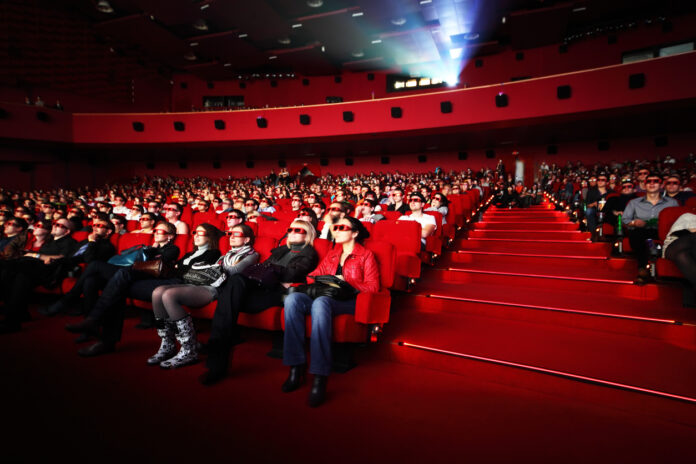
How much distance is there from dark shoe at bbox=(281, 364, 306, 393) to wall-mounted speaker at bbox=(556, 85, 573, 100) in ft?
28.2

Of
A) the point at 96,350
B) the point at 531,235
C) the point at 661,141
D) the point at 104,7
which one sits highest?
the point at 104,7

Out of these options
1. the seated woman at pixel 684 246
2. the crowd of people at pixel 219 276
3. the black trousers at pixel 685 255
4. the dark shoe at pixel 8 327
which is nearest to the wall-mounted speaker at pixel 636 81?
the crowd of people at pixel 219 276

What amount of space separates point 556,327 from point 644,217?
1.44 metres

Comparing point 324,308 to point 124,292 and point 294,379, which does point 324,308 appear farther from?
point 124,292

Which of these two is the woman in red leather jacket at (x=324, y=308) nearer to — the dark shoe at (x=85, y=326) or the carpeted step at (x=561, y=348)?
the carpeted step at (x=561, y=348)

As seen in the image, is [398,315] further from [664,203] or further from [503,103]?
[503,103]

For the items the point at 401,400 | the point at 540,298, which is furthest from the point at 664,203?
the point at 401,400

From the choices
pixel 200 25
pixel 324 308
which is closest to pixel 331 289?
pixel 324 308

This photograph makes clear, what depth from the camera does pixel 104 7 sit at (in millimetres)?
9102

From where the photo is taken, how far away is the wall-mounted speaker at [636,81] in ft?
23.0

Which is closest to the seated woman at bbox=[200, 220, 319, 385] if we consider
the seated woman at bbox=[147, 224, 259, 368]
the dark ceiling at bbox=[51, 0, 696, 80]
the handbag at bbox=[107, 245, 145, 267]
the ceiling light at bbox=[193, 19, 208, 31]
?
the seated woman at bbox=[147, 224, 259, 368]

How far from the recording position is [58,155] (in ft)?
36.3

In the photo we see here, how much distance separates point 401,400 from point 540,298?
130 centimetres

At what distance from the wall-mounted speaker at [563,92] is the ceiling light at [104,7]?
10.8m
